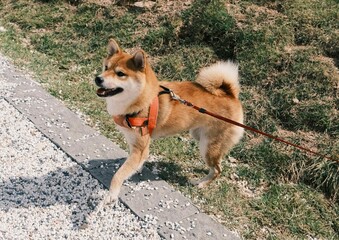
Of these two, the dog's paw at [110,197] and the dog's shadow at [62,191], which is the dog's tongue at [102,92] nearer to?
the dog's paw at [110,197]

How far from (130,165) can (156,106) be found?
0.57 metres

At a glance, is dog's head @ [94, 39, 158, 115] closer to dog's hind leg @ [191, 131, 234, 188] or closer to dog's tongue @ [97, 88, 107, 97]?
dog's tongue @ [97, 88, 107, 97]

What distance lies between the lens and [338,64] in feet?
17.0

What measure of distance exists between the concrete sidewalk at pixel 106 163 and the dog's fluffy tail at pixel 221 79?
1.04 meters

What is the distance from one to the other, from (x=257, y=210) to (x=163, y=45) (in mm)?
3377

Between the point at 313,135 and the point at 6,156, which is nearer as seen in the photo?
the point at 6,156

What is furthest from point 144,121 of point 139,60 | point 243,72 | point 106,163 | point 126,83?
point 243,72

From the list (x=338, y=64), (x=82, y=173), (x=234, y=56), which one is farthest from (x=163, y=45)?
(x=82, y=173)

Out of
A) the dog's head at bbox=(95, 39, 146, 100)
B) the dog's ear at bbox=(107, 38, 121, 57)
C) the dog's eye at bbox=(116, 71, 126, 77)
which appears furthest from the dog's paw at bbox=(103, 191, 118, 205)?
the dog's ear at bbox=(107, 38, 121, 57)

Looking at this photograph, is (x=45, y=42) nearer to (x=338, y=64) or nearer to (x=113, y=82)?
(x=113, y=82)

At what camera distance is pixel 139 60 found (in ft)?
10.6

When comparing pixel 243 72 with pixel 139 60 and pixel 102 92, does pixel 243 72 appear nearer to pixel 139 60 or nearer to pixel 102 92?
pixel 139 60

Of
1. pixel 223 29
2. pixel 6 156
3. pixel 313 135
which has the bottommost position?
pixel 6 156

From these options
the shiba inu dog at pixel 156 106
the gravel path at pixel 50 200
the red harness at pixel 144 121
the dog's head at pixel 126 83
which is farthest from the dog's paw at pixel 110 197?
the dog's head at pixel 126 83
